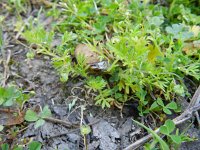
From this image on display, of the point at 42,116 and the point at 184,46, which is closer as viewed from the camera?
the point at 42,116

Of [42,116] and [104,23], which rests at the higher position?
[104,23]

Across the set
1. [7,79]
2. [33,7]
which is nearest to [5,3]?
[33,7]

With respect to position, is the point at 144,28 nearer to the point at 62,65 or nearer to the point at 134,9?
the point at 134,9

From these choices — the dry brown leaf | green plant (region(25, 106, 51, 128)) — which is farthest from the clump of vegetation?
green plant (region(25, 106, 51, 128))

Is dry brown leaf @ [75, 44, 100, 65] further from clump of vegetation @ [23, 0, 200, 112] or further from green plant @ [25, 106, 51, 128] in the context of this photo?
green plant @ [25, 106, 51, 128]

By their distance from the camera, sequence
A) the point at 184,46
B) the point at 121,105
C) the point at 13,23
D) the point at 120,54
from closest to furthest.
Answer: the point at 120,54 → the point at 121,105 → the point at 184,46 → the point at 13,23

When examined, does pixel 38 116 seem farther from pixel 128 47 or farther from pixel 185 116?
pixel 185 116
